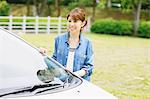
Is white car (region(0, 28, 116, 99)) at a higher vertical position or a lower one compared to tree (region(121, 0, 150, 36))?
higher

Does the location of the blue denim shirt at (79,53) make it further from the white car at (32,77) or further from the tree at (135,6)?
the tree at (135,6)

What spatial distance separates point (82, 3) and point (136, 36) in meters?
12.8

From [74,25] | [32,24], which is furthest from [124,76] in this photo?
[32,24]

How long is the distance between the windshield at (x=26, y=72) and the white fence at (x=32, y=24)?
81.4ft

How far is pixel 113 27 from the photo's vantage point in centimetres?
3272

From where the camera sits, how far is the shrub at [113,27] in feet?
106

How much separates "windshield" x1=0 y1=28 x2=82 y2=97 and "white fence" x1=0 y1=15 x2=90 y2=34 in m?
24.8

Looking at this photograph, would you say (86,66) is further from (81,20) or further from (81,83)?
(81,83)

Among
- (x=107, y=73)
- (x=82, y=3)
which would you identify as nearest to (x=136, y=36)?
(x=82, y=3)

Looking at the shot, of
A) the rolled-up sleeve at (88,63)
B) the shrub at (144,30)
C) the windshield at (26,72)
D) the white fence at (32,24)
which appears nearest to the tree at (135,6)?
the shrub at (144,30)

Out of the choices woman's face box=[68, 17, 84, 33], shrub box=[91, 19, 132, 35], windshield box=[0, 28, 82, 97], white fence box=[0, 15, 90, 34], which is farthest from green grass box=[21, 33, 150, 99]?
shrub box=[91, 19, 132, 35]

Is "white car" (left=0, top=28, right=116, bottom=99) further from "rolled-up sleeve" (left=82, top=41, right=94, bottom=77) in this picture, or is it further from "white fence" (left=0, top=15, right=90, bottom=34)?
"white fence" (left=0, top=15, right=90, bottom=34)

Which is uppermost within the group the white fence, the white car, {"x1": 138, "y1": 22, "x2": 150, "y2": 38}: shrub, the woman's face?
the woman's face

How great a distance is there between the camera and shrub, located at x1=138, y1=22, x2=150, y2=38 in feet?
103
